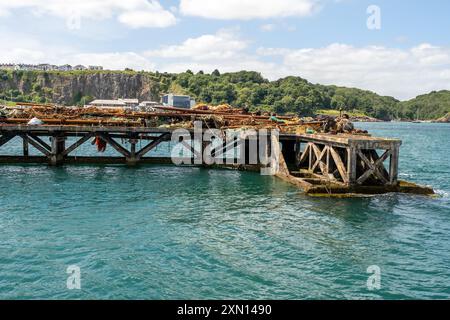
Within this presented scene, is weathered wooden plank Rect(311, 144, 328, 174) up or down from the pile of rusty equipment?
down

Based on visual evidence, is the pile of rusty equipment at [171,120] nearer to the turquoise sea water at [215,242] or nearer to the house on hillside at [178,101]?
the turquoise sea water at [215,242]

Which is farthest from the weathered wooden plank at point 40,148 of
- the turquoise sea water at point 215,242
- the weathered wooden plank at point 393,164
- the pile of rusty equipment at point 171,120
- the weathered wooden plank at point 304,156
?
the weathered wooden plank at point 393,164

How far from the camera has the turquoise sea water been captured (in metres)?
13.8

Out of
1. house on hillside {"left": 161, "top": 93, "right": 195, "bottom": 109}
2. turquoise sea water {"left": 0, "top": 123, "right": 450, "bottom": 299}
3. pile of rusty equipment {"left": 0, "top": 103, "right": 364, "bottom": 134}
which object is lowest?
turquoise sea water {"left": 0, "top": 123, "right": 450, "bottom": 299}

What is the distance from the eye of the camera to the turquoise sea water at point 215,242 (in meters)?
13.8

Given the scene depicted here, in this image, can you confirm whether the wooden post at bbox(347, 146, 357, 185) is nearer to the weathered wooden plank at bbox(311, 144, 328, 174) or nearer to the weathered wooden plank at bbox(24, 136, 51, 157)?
the weathered wooden plank at bbox(311, 144, 328, 174)

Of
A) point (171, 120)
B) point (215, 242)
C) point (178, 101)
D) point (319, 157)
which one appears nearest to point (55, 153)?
point (171, 120)

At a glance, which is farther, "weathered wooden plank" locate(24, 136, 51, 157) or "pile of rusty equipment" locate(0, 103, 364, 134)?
"pile of rusty equipment" locate(0, 103, 364, 134)

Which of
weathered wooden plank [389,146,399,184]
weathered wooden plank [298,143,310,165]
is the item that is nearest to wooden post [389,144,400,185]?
weathered wooden plank [389,146,399,184]

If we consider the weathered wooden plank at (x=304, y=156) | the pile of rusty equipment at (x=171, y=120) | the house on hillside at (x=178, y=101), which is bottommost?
the weathered wooden plank at (x=304, y=156)

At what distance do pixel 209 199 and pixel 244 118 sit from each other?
18296 mm

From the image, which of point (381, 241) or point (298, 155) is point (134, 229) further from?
point (298, 155)
